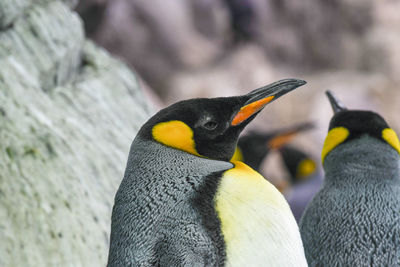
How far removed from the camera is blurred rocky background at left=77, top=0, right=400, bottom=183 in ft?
21.1

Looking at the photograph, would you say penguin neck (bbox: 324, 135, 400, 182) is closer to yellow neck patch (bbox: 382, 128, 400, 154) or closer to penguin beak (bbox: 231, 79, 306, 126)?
yellow neck patch (bbox: 382, 128, 400, 154)

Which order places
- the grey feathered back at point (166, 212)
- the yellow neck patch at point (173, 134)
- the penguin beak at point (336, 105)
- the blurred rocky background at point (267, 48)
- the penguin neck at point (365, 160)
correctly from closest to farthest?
1. the grey feathered back at point (166, 212)
2. the yellow neck patch at point (173, 134)
3. the penguin neck at point (365, 160)
4. the penguin beak at point (336, 105)
5. the blurred rocky background at point (267, 48)

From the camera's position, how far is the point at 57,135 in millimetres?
2199

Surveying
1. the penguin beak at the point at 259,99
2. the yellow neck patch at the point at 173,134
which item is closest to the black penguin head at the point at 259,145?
the penguin beak at the point at 259,99

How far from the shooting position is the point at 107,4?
6.29m

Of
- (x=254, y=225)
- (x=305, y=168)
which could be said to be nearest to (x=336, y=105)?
(x=254, y=225)

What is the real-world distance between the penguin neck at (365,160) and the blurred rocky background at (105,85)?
0.85 m

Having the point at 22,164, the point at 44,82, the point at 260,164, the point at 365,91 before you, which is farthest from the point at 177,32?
the point at 22,164

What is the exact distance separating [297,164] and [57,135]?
3.36 metres

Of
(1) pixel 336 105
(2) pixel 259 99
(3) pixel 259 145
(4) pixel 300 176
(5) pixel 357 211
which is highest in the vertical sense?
(2) pixel 259 99

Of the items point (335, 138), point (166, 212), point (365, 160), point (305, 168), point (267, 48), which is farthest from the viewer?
point (267, 48)

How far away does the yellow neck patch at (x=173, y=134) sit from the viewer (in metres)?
1.44

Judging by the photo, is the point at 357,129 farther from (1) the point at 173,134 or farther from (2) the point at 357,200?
(1) the point at 173,134

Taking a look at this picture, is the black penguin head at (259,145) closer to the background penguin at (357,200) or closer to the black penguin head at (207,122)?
the background penguin at (357,200)
